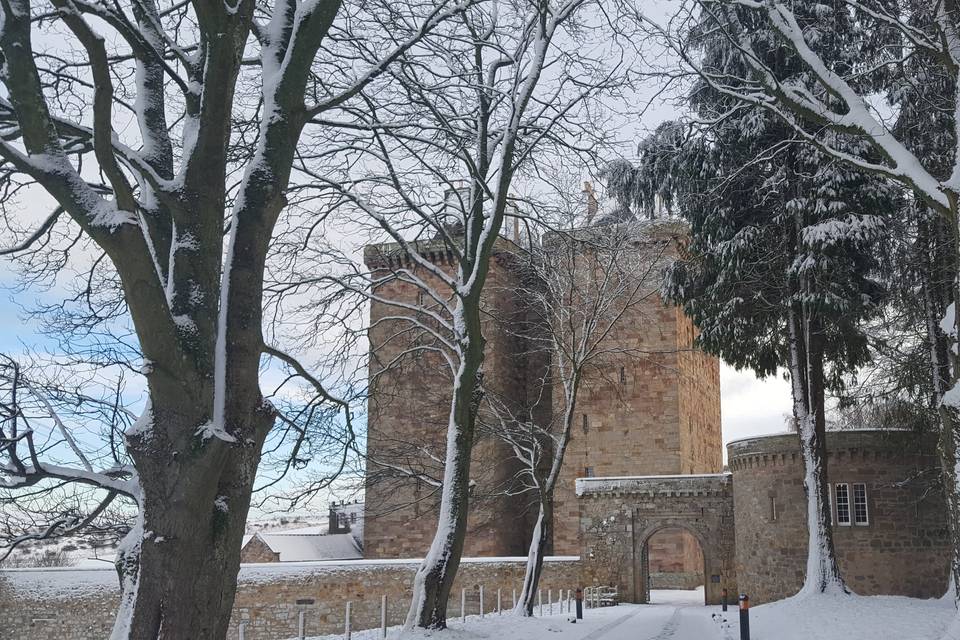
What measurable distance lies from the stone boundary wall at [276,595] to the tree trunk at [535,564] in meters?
8.48

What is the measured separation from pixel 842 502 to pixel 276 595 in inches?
635

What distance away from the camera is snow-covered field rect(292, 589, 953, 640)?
1277 centimetres

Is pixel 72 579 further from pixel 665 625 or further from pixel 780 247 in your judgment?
pixel 780 247

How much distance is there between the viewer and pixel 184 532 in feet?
17.2

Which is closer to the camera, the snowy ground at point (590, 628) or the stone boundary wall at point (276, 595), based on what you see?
the snowy ground at point (590, 628)

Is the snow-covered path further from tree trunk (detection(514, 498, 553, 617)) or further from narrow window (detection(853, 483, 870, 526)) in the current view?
narrow window (detection(853, 483, 870, 526))

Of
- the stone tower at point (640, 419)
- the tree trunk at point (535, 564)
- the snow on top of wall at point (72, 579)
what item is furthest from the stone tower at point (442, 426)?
the tree trunk at point (535, 564)

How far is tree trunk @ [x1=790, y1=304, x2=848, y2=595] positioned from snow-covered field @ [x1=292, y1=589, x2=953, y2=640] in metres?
0.77

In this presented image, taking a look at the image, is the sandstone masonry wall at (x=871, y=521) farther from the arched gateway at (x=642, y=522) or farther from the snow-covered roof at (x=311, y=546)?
the snow-covered roof at (x=311, y=546)

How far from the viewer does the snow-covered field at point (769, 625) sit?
12773mm

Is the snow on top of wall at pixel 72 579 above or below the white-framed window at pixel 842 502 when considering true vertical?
below

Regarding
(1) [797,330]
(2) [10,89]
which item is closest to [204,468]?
(2) [10,89]

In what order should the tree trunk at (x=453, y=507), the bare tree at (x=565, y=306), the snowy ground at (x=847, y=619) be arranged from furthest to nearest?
1. the bare tree at (x=565, y=306)
2. the snowy ground at (x=847, y=619)
3. the tree trunk at (x=453, y=507)

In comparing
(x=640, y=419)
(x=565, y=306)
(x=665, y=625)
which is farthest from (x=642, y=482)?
(x=665, y=625)
